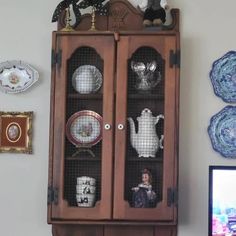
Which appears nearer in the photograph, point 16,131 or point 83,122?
point 83,122

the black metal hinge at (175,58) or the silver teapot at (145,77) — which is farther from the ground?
the black metal hinge at (175,58)

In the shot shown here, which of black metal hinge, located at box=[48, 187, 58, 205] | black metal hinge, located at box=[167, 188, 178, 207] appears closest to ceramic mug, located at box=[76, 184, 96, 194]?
black metal hinge, located at box=[48, 187, 58, 205]

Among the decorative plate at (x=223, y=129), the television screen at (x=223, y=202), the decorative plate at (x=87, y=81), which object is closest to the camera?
the television screen at (x=223, y=202)

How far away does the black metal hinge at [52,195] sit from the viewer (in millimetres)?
2236

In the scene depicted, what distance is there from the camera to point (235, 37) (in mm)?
2463

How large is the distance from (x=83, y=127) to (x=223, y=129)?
713 millimetres

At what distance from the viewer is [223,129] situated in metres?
2.43

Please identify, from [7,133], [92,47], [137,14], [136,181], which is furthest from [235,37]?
[7,133]

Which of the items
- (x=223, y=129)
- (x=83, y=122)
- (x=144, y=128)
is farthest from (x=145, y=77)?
(x=223, y=129)

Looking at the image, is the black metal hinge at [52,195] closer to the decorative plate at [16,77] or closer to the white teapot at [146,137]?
the white teapot at [146,137]

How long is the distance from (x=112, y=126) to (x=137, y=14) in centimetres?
62

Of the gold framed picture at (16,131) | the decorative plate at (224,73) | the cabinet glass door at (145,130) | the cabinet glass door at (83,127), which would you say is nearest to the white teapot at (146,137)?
the cabinet glass door at (145,130)

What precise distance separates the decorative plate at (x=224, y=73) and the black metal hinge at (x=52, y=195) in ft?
3.11

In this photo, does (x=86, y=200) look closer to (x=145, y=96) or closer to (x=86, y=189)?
(x=86, y=189)
